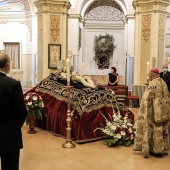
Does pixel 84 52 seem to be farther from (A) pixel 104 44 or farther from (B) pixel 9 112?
(B) pixel 9 112

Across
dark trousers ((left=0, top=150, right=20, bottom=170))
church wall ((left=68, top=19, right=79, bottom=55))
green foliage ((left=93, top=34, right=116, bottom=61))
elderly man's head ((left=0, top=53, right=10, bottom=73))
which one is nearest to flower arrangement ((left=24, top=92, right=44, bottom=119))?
dark trousers ((left=0, top=150, right=20, bottom=170))

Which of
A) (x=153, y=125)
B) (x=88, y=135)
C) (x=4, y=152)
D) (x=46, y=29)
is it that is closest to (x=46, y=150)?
(x=88, y=135)

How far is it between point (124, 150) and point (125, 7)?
34.8ft

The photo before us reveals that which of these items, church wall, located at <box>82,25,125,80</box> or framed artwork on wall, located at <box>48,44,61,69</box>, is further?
church wall, located at <box>82,25,125,80</box>

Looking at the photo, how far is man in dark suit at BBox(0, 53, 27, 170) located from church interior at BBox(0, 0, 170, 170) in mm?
1504

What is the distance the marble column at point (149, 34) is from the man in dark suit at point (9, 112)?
757 centimetres

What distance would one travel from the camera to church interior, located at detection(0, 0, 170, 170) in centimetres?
455

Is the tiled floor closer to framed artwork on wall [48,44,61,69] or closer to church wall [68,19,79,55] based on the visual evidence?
framed artwork on wall [48,44,61,69]

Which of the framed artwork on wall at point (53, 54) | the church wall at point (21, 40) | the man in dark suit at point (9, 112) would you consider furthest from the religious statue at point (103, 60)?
the man in dark suit at point (9, 112)

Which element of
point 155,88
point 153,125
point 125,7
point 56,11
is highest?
point 125,7

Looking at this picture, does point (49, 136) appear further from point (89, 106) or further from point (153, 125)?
point (153, 125)

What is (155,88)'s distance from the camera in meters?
4.46

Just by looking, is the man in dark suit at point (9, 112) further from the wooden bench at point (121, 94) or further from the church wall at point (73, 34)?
the church wall at point (73, 34)

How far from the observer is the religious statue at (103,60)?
15.1 metres
